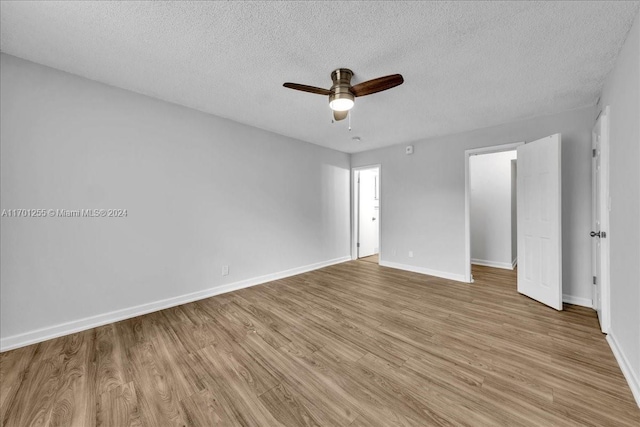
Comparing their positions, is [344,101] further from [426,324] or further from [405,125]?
[426,324]

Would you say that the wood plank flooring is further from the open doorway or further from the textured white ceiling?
the open doorway

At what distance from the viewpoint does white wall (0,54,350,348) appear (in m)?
2.12

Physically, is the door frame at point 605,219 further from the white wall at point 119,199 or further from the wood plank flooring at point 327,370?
the white wall at point 119,199

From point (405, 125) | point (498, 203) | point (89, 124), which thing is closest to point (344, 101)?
point (405, 125)

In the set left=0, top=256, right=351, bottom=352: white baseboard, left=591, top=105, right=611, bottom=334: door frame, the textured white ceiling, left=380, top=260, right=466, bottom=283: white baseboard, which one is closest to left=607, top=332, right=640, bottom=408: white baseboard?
left=591, top=105, right=611, bottom=334: door frame

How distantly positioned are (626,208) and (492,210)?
343 centimetres

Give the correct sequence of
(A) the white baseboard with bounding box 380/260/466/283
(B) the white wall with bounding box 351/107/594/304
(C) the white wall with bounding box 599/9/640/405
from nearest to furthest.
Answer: (C) the white wall with bounding box 599/9/640/405 → (B) the white wall with bounding box 351/107/594/304 → (A) the white baseboard with bounding box 380/260/466/283

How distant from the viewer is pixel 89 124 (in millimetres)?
2430

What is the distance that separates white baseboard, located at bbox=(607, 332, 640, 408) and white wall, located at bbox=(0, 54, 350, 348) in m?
3.73

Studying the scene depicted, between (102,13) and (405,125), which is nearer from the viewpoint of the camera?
(102,13)

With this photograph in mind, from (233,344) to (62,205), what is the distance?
2.09 metres

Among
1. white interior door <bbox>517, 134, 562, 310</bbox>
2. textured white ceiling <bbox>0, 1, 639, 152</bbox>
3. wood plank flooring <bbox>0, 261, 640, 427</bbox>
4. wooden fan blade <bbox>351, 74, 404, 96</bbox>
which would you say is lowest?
wood plank flooring <bbox>0, 261, 640, 427</bbox>

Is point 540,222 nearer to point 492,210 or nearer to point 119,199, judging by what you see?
point 492,210

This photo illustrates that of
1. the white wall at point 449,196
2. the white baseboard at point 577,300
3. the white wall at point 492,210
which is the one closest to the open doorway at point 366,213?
the white wall at point 449,196
